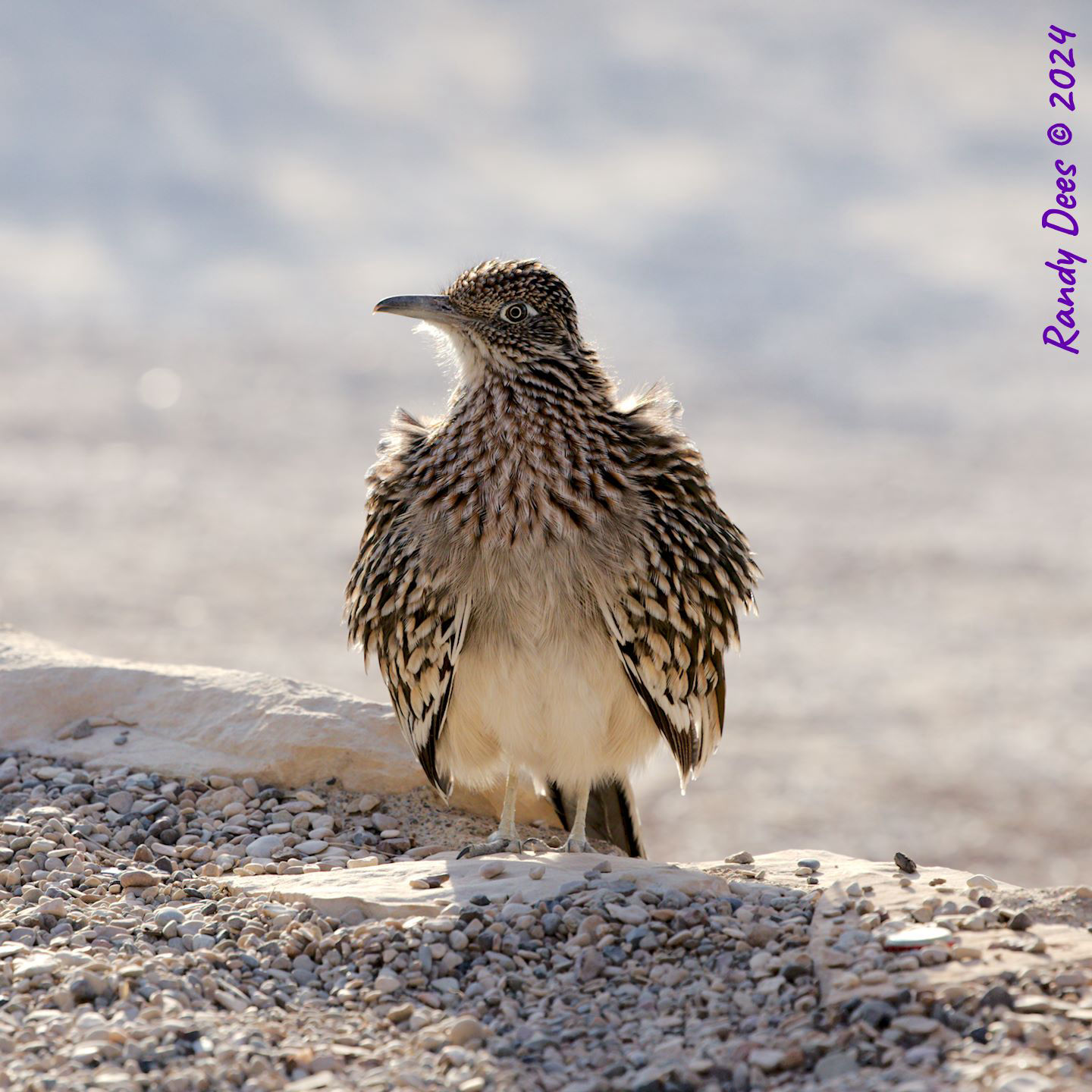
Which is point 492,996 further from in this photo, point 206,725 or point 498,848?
point 206,725

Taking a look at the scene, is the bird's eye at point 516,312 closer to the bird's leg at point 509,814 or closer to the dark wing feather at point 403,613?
the dark wing feather at point 403,613

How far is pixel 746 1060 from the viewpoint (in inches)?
131

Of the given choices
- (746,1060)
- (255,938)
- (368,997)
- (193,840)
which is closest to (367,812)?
(193,840)

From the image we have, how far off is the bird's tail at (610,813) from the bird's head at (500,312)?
6.43 ft

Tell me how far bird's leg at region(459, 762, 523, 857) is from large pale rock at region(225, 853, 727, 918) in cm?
28

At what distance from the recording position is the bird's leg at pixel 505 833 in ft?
17.5

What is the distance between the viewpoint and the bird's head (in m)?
5.45

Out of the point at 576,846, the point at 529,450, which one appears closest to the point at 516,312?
the point at 529,450

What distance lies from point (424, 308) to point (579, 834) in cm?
227

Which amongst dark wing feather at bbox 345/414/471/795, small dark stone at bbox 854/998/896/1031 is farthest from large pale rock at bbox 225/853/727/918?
small dark stone at bbox 854/998/896/1031

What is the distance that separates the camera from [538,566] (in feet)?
16.4

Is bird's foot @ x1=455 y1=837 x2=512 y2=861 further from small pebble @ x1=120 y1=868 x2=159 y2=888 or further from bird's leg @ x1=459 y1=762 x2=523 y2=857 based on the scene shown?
small pebble @ x1=120 y1=868 x2=159 y2=888

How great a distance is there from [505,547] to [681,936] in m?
1.63

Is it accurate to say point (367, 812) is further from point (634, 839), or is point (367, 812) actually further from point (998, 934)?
point (998, 934)
